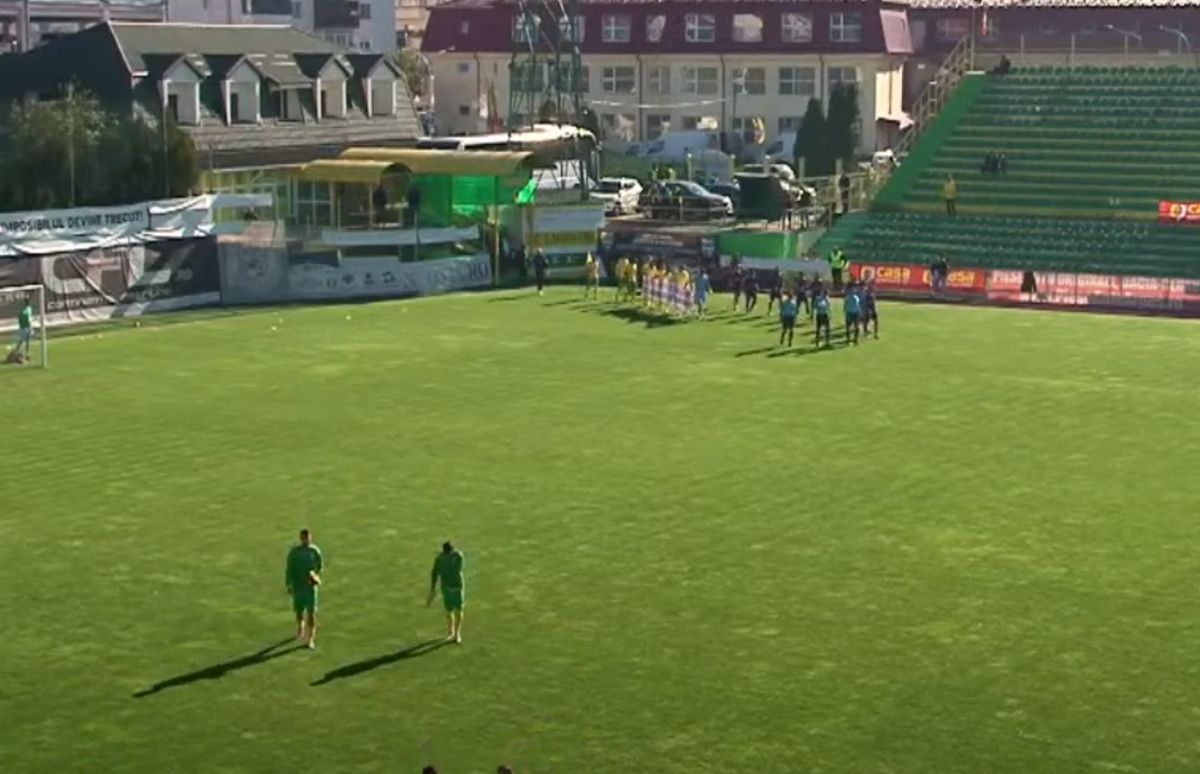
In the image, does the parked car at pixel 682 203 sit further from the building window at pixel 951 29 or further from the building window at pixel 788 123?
the building window at pixel 951 29

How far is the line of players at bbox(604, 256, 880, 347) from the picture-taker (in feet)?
162

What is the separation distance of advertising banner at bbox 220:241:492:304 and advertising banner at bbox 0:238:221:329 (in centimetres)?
73

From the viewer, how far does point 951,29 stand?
97.2 metres

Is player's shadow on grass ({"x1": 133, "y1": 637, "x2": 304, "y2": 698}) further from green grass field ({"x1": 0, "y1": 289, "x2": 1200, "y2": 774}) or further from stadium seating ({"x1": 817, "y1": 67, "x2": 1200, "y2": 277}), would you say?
stadium seating ({"x1": 817, "y1": 67, "x2": 1200, "y2": 277})

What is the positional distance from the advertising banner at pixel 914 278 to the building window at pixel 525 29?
3198 cm

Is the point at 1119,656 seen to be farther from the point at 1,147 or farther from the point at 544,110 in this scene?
the point at 544,110

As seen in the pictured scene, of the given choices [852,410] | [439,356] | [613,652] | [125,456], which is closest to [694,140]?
[439,356]

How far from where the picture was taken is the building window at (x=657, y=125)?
331 feet

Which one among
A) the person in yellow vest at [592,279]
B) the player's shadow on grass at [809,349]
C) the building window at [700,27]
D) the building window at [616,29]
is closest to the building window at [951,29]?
the building window at [700,27]

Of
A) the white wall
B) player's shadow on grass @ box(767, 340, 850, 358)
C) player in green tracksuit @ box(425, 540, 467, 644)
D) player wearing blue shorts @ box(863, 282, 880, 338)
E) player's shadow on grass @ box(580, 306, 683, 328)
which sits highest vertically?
the white wall

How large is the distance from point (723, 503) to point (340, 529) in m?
6.40

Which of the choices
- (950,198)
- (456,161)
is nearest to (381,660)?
(456,161)

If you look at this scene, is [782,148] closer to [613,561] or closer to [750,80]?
[750,80]

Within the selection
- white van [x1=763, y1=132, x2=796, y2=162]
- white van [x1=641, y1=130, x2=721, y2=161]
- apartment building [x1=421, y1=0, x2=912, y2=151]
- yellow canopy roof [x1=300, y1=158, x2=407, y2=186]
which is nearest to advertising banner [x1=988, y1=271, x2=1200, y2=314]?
yellow canopy roof [x1=300, y1=158, x2=407, y2=186]
